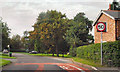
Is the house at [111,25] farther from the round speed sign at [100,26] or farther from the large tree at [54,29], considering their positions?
the large tree at [54,29]

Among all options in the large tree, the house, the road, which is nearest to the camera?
the road

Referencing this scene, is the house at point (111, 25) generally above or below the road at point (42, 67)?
above

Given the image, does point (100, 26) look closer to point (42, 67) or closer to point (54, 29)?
point (42, 67)

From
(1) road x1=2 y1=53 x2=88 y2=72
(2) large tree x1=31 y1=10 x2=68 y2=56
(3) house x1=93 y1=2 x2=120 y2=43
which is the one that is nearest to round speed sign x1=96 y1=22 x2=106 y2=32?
(1) road x1=2 y1=53 x2=88 y2=72

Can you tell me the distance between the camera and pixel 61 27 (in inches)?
1925

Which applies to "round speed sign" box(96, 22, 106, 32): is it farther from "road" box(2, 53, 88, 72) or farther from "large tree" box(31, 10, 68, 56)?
"large tree" box(31, 10, 68, 56)

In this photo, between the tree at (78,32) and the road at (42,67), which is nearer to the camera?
the road at (42,67)

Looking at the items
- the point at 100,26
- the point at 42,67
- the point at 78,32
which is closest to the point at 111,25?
the point at 100,26

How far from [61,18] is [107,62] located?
113 ft

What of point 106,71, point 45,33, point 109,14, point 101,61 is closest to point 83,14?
point 45,33

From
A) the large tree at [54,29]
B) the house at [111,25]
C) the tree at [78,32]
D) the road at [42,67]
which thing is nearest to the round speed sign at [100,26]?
the road at [42,67]

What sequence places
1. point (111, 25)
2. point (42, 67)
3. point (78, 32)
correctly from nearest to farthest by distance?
point (42, 67)
point (111, 25)
point (78, 32)

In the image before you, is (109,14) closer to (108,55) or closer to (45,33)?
(108,55)

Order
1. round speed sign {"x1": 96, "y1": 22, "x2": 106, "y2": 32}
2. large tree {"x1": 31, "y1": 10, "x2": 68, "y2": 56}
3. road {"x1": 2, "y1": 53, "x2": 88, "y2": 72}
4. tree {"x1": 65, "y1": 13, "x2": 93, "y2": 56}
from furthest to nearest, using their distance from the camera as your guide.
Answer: large tree {"x1": 31, "y1": 10, "x2": 68, "y2": 56} → tree {"x1": 65, "y1": 13, "x2": 93, "y2": 56} → round speed sign {"x1": 96, "y1": 22, "x2": 106, "y2": 32} → road {"x1": 2, "y1": 53, "x2": 88, "y2": 72}
